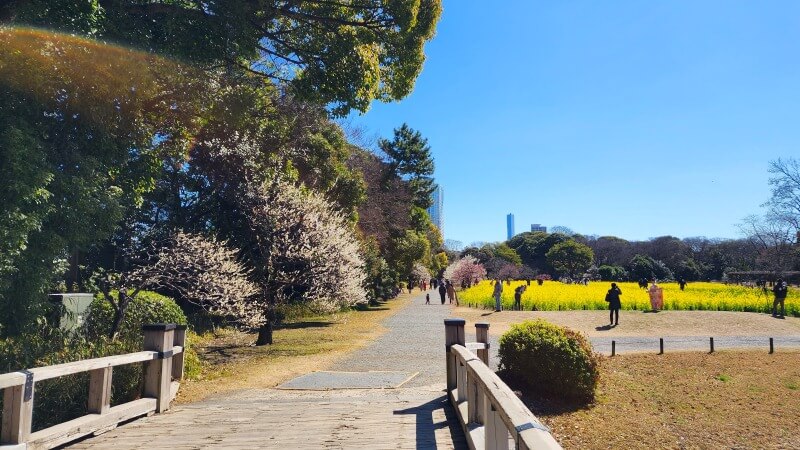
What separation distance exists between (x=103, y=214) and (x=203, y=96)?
397cm

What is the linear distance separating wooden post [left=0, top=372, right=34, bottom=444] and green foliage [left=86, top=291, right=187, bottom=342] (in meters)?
8.40

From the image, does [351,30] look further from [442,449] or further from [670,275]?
[670,275]

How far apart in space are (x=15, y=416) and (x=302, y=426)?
248 cm

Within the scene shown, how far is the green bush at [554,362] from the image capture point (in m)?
8.70

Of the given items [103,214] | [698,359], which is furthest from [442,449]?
[698,359]

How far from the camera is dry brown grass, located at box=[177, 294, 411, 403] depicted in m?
9.57

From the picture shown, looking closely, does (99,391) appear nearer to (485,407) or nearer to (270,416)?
(270,416)

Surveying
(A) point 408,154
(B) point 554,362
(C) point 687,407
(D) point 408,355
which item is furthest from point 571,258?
(B) point 554,362

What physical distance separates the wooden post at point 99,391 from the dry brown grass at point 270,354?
2667mm

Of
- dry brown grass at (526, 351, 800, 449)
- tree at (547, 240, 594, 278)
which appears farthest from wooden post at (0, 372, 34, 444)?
tree at (547, 240, 594, 278)

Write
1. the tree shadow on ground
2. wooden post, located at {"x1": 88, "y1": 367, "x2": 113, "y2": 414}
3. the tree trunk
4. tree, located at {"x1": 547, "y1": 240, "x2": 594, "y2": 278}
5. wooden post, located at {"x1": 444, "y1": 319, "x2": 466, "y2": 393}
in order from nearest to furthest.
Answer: the tree shadow on ground < wooden post, located at {"x1": 88, "y1": 367, "x2": 113, "y2": 414} < wooden post, located at {"x1": 444, "y1": 319, "x2": 466, "y2": 393} < the tree trunk < tree, located at {"x1": 547, "y1": 240, "x2": 594, "y2": 278}

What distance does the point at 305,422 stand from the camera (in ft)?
18.3

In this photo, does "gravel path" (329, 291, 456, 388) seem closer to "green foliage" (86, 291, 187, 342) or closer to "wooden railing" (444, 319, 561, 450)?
Answer: "wooden railing" (444, 319, 561, 450)

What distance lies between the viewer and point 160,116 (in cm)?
1048
